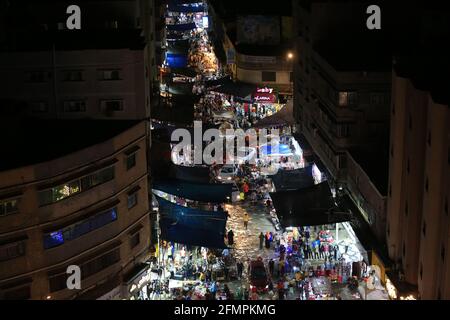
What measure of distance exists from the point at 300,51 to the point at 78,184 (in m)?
28.7

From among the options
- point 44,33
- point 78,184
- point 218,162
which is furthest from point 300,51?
point 78,184

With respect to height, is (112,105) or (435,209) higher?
(112,105)

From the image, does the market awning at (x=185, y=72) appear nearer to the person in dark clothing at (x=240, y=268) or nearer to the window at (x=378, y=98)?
the window at (x=378, y=98)

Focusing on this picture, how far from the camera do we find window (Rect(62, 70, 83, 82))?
39.0m

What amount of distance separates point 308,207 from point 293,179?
562cm

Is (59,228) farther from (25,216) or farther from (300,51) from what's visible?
(300,51)

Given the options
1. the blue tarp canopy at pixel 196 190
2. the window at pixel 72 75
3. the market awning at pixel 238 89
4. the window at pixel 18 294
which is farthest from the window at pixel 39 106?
the market awning at pixel 238 89

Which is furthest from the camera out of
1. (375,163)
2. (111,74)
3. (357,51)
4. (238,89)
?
(238,89)

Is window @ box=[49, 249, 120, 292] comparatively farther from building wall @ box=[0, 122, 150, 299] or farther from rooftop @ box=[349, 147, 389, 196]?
rooftop @ box=[349, 147, 389, 196]

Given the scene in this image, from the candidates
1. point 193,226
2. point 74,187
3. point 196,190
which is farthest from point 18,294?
point 196,190

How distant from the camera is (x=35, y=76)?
39344mm

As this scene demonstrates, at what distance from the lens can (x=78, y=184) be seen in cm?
3159

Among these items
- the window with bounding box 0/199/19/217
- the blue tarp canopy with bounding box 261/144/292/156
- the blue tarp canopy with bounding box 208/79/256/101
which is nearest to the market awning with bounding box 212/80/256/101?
the blue tarp canopy with bounding box 208/79/256/101

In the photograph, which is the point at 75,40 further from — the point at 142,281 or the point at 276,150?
the point at 276,150
